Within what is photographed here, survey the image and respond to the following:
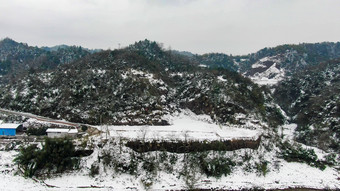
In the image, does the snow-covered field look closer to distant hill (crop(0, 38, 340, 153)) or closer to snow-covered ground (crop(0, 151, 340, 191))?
snow-covered ground (crop(0, 151, 340, 191))

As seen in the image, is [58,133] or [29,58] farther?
[29,58]

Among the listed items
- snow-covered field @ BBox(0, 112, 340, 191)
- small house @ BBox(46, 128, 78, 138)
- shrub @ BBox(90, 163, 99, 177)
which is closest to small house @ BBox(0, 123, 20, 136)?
snow-covered field @ BBox(0, 112, 340, 191)

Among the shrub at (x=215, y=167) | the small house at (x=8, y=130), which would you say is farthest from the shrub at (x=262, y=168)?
the small house at (x=8, y=130)

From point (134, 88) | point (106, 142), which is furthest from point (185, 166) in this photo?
point (134, 88)

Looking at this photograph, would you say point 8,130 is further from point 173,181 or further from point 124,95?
point 173,181

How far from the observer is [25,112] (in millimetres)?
37938

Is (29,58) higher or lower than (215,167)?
higher

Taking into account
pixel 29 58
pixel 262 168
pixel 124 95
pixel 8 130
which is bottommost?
pixel 262 168

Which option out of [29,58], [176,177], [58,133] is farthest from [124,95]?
[29,58]

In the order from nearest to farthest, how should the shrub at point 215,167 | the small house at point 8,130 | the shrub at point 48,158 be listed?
the shrub at point 48,158 → the shrub at point 215,167 → the small house at point 8,130

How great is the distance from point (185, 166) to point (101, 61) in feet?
145

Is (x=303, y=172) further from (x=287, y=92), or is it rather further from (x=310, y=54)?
(x=310, y=54)

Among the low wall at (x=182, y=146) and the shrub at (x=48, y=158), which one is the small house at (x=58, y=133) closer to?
the shrub at (x=48, y=158)

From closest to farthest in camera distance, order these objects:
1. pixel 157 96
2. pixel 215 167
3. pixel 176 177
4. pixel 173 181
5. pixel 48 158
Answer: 1. pixel 48 158
2. pixel 173 181
3. pixel 176 177
4. pixel 215 167
5. pixel 157 96
